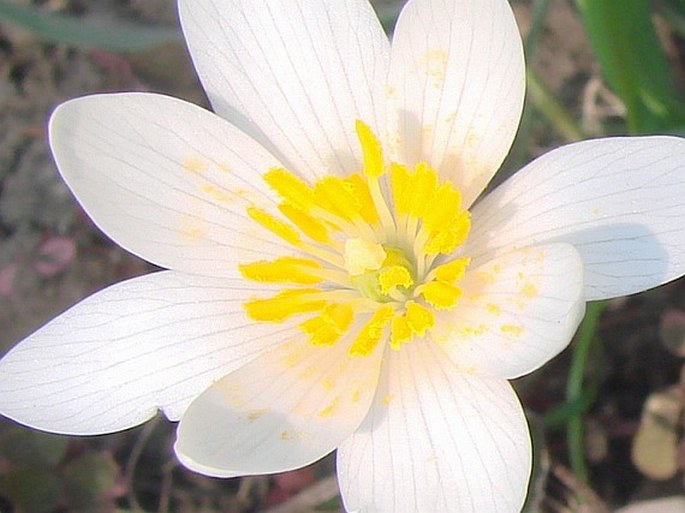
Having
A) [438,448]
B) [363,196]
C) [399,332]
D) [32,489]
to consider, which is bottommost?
[32,489]

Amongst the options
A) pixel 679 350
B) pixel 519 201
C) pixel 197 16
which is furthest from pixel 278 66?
pixel 679 350

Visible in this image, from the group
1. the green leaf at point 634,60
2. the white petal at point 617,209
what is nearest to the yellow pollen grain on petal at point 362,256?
the white petal at point 617,209

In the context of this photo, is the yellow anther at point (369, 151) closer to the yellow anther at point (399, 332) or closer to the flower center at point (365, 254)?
the flower center at point (365, 254)

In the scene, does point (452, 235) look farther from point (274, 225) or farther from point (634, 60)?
point (634, 60)

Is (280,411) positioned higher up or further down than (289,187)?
further down

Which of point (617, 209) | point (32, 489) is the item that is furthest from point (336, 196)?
point (32, 489)
